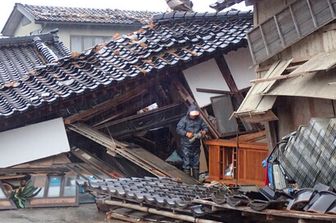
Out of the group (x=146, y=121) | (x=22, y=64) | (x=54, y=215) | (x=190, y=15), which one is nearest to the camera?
(x=54, y=215)

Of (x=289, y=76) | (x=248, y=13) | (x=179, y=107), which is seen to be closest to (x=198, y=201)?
(x=289, y=76)

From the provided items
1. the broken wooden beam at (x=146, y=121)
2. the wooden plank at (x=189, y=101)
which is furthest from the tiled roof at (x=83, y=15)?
the broken wooden beam at (x=146, y=121)

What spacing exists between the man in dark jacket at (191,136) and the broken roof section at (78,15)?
12058mm

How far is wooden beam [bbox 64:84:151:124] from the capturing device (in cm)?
1264

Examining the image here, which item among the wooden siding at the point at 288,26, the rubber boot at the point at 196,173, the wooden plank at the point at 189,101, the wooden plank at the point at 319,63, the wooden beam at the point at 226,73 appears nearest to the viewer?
the wooden plank at the point at 319,63

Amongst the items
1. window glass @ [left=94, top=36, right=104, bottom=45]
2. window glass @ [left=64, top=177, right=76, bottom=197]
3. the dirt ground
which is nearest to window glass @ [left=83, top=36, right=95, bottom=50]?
window glass @ [left=94, top=36, right=104, bottom=45]

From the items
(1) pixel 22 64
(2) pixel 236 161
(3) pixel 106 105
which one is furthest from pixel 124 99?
(1) pixel 22 64

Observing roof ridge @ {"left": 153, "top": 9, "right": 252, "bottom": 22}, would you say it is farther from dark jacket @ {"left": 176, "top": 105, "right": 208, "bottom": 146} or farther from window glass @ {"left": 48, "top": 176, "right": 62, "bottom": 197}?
window glass @ {"left": 48, "top": 176, "right": 62, "bottom": 197}

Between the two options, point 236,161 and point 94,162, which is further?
point 236,161

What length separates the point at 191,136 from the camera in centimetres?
1283

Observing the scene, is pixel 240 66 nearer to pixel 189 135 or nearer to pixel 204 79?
pixel 204 79

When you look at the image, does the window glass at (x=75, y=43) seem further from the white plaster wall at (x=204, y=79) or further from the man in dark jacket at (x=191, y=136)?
the man in dark jacket at (x=191, y=136)

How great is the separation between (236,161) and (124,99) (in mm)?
3484

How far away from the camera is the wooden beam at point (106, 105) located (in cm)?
1264
